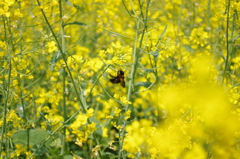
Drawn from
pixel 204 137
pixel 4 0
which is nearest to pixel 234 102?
pixel 204 137

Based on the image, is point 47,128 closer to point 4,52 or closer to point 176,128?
point 4,52

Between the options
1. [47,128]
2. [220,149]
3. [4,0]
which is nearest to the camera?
[220,149]

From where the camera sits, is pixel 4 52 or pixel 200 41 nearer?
pixel 4 52

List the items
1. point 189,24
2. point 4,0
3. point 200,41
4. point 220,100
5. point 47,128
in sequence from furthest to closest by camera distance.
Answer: point 189,24
point 200,41
point 47,128
point 4,0
point 220,100

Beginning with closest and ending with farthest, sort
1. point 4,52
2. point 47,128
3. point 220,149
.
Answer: point 220,149, point 4,52, point 47,128

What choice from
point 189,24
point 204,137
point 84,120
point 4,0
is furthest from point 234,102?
point 189,24

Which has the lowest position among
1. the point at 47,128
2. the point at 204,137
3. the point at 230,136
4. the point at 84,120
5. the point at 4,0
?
the point at 47,128

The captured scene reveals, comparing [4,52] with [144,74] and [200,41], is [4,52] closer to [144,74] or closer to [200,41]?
[144,74]

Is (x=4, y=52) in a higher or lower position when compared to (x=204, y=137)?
higher

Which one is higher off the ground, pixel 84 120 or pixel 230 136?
pixel 84 120
